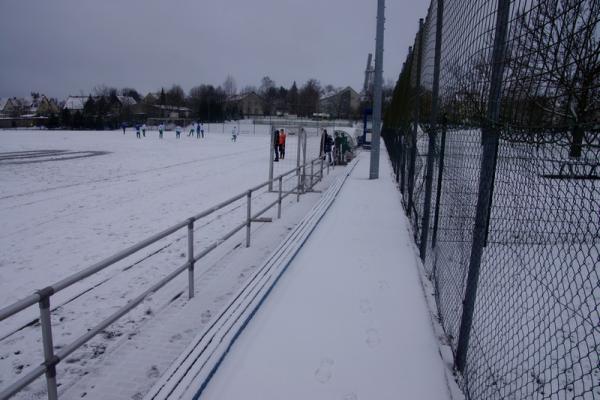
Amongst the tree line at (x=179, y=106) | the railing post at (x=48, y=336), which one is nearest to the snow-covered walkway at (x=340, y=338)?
the railing post at (x=48, y=336)

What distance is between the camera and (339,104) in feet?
413

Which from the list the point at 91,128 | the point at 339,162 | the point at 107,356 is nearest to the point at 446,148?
the point at 107,356

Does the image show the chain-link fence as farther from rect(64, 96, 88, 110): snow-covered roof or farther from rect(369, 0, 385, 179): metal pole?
rect(64, 96, 88, 110): snow-covered roof

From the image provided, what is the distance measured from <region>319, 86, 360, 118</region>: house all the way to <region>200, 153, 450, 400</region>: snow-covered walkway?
116 metres

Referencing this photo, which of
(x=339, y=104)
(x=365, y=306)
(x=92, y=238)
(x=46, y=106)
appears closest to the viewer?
(x=365, y=306)

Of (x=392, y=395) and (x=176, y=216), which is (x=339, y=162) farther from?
(x=392, y=395)

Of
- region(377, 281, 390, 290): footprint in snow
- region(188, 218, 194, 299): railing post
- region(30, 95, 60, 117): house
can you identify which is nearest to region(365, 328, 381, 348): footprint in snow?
region(377, 281, 390, 290): footprint in snow

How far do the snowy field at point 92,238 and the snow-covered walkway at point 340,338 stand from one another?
1.03 m

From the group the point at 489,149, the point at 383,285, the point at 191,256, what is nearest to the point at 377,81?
the point at 383,285

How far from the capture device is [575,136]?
174cm

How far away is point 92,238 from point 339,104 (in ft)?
401

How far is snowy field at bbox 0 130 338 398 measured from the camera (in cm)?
450

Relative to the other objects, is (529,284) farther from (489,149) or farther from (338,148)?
(338,148)

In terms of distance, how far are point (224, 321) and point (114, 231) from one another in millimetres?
5618
